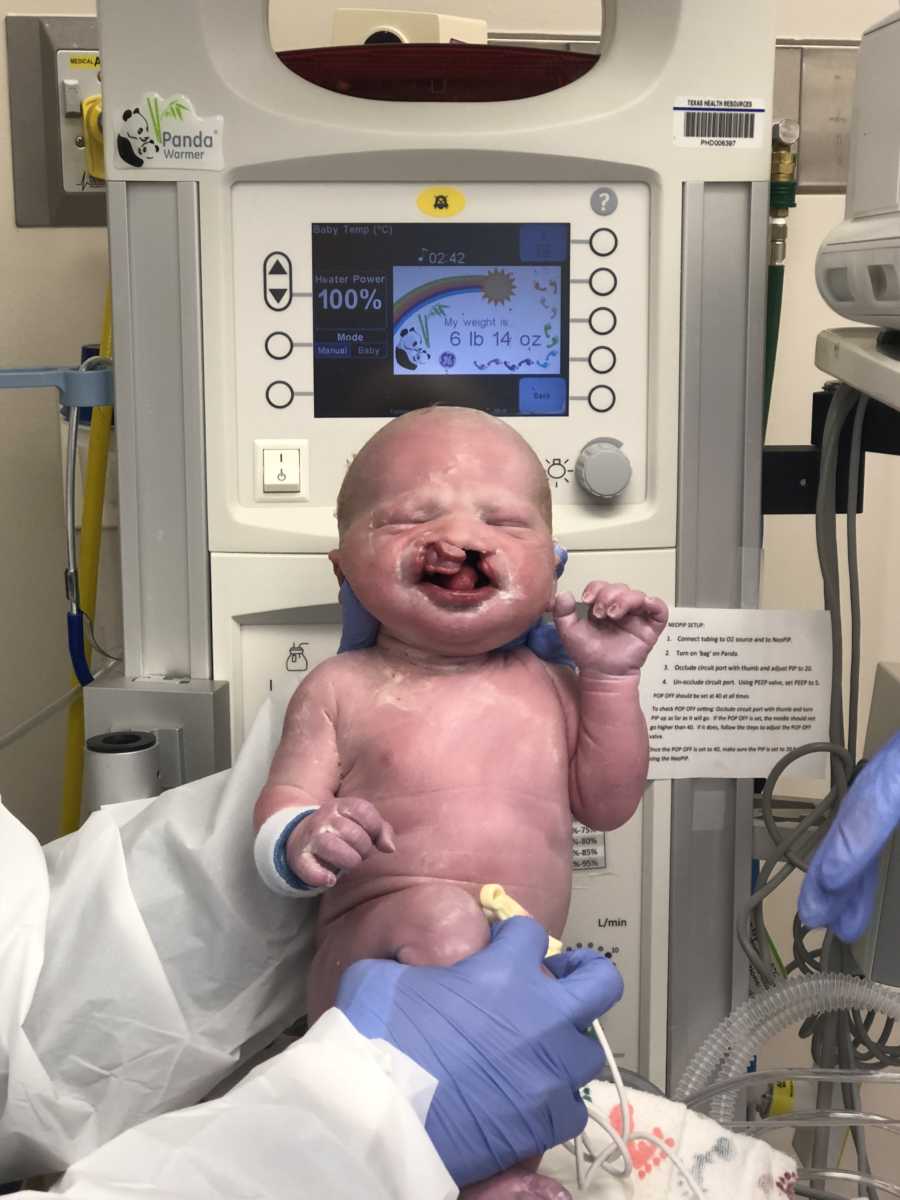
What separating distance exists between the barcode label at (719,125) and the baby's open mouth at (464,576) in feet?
1.51

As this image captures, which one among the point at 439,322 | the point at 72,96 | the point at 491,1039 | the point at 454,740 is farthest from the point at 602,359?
the point at 72,96

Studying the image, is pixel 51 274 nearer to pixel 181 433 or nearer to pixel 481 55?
pixel 181 433

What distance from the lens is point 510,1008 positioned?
80 centimetres

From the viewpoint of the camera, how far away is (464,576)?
3.17ft

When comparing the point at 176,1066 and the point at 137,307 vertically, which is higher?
the point at 137,307

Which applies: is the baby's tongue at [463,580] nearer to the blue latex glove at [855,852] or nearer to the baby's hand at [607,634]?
the baby's hand at [607,634]

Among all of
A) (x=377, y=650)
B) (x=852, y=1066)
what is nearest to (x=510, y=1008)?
(x=377, y=650)

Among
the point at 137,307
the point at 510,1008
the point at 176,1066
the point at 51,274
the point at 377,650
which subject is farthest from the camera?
the point at 51,274

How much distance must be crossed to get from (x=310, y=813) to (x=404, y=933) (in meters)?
0.11

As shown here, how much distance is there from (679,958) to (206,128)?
2.89ft

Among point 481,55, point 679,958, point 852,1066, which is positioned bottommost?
point 852,1066

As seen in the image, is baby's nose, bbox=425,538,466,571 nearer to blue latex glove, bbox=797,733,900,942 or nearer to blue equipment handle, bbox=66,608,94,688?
blue latex glove, bbox=797,733,900,942

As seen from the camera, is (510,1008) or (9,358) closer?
(510,1008)

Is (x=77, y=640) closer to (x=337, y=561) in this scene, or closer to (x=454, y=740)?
(x=337, y=561)
